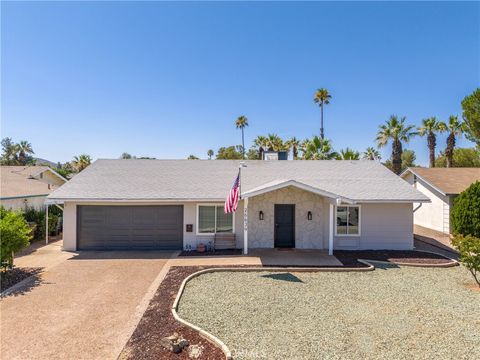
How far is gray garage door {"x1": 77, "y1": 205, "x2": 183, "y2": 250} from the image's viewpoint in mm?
12750

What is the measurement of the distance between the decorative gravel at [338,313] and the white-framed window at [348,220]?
3495 mm

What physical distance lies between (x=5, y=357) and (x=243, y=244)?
8.99 metres

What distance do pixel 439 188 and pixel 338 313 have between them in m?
14.6

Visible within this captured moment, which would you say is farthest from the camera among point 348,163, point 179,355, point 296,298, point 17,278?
point 348,163

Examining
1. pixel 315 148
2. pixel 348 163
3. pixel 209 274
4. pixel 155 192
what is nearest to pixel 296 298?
pixel 209 274

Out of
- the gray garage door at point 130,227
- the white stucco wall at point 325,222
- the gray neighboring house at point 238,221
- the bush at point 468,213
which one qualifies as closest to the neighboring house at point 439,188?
the bush at point 468,213

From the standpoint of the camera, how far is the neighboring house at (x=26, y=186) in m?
14.8

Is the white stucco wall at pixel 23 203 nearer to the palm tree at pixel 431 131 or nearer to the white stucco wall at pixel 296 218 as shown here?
the white stucco wall at pixel 296 218

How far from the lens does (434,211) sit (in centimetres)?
1822

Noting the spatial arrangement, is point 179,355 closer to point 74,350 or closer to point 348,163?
point 74,350

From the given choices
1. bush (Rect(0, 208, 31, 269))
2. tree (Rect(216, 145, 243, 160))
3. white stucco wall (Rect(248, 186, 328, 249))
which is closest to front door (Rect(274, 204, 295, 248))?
white stucco wall (Rect(248, 186, 328, 249))

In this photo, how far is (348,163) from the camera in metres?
16.6

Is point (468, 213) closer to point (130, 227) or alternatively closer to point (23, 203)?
point (130, 227)

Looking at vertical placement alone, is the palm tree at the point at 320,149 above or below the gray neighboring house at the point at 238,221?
above
